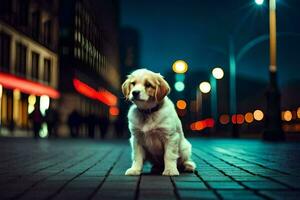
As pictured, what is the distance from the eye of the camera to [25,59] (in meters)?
46.3

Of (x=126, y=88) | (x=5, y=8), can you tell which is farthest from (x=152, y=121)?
(x=5, y=8)

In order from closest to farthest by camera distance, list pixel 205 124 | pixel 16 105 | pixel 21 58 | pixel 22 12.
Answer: pixel 16 105
pixel 21 58
pixel 22 12
pixel 205 124

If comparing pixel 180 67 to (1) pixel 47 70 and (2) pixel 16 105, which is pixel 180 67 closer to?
(2) pixel 16 105

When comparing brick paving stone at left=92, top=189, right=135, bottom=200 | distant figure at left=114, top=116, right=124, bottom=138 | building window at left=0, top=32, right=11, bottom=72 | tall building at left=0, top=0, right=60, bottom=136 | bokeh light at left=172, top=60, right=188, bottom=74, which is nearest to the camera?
brick paving stone at left=92, top=189, right=135, bottom=200

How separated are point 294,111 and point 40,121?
8637cm

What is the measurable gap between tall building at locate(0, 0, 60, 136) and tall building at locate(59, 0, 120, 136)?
4.28 metres

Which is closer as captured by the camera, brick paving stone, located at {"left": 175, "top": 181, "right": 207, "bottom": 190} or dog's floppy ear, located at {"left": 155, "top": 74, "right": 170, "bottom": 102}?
brick paving stone, located at {"left": 175, "top": 181, "right": 207, "bottom": 190}

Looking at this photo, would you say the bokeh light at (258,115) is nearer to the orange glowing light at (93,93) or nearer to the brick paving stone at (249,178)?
the orange glowing light at (93,93)

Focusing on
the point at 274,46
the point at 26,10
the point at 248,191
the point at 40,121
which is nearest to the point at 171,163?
the point at 248,191

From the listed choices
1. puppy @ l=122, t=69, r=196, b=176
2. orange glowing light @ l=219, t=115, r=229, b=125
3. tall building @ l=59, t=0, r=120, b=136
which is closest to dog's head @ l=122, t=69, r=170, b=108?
puppy @ l=122, t=69, r=196, b=176

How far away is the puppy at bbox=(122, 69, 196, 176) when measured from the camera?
7.55 metres

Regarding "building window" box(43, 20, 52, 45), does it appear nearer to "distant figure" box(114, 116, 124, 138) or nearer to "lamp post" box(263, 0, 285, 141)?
"distant figure" box(114, 116, 124, 138)

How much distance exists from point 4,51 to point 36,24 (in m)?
10.1

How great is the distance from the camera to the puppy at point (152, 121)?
7547 mm
